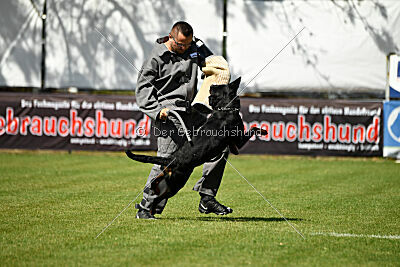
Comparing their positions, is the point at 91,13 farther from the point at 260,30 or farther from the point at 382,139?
the point at 382,139

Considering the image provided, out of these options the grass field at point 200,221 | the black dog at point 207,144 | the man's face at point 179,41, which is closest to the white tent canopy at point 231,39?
the grass field at point 200,221

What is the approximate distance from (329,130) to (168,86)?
34.1 ft

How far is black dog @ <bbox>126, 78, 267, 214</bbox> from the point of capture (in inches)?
277

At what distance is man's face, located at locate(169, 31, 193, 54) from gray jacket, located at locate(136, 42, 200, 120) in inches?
3.7

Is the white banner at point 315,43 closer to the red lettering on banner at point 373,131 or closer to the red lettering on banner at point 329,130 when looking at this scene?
the red lettering on banner at point 329,130

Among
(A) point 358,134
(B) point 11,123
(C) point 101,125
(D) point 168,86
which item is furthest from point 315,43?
(D) point 168,86

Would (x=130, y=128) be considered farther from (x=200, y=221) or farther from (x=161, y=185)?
(x=161, y=185)

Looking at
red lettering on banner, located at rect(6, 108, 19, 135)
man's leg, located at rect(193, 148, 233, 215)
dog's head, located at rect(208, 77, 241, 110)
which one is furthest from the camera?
red lettering on banner, located at rect(6, 108, 19, 135)

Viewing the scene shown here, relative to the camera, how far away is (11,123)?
17.7 metres

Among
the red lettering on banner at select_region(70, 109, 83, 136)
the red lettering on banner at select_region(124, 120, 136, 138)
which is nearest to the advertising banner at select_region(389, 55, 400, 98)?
the red lettering on banner at select_region(124, 120, 136, 138)

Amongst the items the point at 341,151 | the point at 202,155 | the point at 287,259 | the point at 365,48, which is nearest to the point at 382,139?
the point at 341,151

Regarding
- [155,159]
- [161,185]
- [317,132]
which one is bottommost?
[317,132]

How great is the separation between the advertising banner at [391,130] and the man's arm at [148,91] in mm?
10849

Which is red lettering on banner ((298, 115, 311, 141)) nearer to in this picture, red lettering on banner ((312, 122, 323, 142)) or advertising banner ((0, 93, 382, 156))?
advertising banner ((0, 93, 382, 156))
